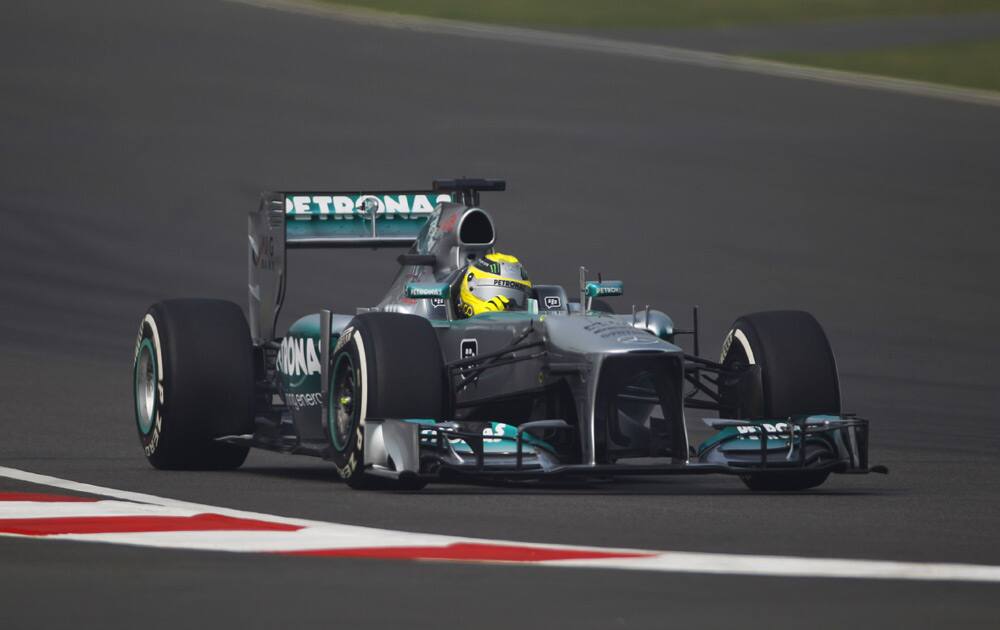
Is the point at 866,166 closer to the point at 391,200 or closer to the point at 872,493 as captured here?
the point at 391,200

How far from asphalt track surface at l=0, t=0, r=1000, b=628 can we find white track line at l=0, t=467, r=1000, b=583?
26 centimetres

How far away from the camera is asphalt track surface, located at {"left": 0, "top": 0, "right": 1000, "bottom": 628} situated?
7754mm

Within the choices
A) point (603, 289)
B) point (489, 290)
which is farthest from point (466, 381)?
point (603, 289)

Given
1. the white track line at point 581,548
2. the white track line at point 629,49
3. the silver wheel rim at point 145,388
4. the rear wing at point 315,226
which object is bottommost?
the white track line at point 581,548

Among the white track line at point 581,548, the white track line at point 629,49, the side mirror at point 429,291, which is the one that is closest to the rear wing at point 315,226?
the side mirror at point 429,291

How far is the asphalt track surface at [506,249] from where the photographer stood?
7754 mm

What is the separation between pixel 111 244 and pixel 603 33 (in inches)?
681

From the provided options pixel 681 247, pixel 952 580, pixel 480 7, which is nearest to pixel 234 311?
pixel 952 580

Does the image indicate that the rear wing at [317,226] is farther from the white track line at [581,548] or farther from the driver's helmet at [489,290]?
the white track line at [581,548]

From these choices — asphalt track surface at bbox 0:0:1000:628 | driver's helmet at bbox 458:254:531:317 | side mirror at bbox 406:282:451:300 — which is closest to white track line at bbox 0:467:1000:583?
asphalt track surface at bbox 0:0:1000:628

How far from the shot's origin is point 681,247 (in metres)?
27.9

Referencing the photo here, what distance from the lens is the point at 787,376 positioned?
1248 cm

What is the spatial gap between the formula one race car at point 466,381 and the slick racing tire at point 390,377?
0.04ft

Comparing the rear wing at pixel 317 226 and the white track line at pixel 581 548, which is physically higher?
the rear wing at pixel 317 226
